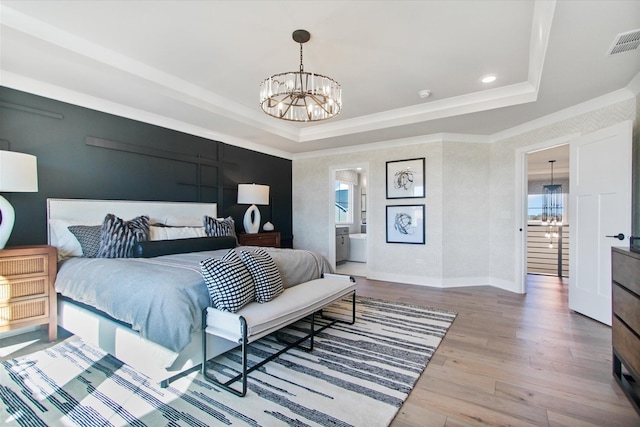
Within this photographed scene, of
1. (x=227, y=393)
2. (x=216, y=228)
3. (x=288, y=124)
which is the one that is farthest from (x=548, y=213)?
(x=227, y=393)

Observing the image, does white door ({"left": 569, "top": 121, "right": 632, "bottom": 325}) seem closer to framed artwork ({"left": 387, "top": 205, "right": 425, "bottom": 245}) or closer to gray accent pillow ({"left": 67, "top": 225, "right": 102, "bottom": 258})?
framed artwork ({"left": 387, "top": 205, "right": 425, "bottom": 245})

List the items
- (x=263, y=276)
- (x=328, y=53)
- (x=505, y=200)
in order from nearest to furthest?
(x=263, y=276), (x=328, y=53), (x=505, y=200)

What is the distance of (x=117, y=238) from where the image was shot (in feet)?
9.61

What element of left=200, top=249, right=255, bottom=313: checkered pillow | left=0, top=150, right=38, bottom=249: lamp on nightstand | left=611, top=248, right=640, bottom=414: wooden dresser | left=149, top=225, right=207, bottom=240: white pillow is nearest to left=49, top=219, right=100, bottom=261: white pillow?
left=0, top=150, right=38, bottom=249: lamp on nightstand

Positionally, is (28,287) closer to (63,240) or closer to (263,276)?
(63,240)

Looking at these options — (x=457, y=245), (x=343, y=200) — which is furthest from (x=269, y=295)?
(x=343, y=200)

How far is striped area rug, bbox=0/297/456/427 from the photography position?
170 centimetres

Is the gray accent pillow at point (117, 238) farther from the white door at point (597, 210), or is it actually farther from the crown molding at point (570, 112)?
the crown molding at point (570, 112)

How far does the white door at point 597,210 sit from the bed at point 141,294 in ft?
9.62

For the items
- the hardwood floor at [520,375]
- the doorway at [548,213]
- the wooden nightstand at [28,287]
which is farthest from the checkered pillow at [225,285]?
the doorway at [548,213]

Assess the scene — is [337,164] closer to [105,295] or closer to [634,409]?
[105,295]

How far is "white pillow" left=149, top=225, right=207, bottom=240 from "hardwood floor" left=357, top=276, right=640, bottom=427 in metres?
2.84

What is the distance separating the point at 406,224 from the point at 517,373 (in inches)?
121

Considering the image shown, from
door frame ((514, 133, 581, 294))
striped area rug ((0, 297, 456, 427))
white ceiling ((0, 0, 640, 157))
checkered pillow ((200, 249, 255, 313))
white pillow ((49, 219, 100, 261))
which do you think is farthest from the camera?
door frame ((514, 133, 581, 294))
